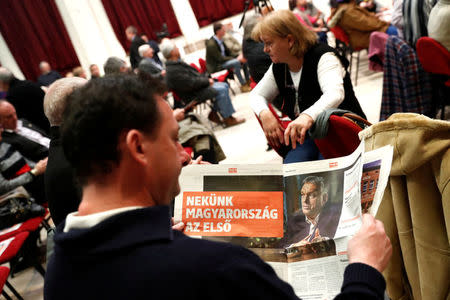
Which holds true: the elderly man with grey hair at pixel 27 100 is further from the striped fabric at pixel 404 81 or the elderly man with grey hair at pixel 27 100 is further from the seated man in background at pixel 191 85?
the striped fabric at pixel 404 81

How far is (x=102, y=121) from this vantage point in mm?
545

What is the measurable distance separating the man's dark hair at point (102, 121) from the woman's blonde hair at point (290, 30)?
1216 millimetres

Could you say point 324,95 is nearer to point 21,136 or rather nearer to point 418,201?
point 418,201

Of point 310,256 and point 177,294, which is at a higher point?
point 177,294

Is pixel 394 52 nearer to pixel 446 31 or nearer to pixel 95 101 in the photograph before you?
pixel 446 31

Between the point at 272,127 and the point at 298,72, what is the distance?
15.4 inches

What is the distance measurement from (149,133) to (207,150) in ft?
A: 6.91

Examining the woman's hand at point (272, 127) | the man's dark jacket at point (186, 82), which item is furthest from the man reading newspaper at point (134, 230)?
the man's dark jacket at point (186, 82)

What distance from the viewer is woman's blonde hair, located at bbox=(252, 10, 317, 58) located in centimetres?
164

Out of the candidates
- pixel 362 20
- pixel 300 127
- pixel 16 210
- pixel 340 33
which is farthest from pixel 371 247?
pixel 340 33

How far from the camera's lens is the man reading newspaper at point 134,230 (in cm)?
49

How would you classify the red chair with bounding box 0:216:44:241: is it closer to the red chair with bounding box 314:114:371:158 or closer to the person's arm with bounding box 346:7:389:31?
the red chair with bounding box 314:114:371:158

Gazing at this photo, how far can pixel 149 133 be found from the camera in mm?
581

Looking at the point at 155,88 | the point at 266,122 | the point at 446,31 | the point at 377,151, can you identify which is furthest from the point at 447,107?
the point at 155,88
